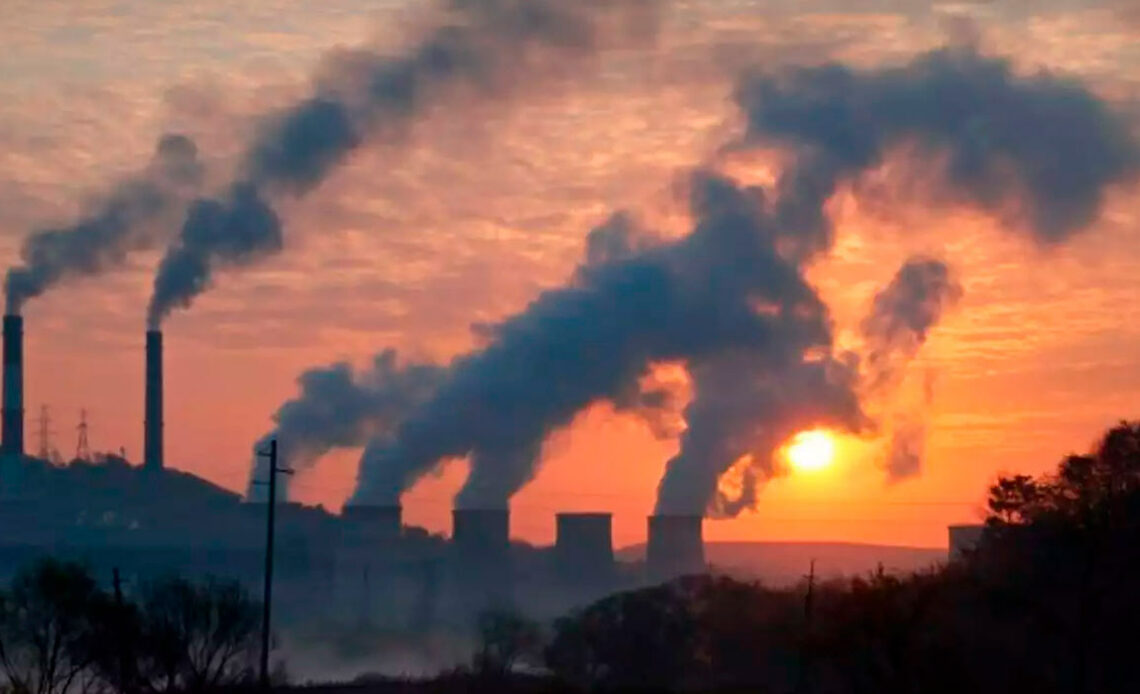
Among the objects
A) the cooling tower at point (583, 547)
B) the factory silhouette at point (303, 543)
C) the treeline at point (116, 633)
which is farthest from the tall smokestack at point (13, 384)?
the treeline at point (116, 633)

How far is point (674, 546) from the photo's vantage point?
7769 cm

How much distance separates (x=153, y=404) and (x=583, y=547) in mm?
21918

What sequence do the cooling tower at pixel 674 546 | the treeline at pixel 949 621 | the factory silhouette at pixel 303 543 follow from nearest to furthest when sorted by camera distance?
the treeline at pixel 949 621, the cooling tower at pixel 674 546, the factory silhouette at pixel 303 543

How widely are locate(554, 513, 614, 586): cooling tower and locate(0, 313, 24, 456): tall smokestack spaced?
26039 mm

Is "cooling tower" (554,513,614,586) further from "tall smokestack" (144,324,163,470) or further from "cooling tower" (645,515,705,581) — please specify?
"tall smokestack" (144,324,163,470)

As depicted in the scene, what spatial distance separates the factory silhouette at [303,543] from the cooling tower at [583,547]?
0.22 feet

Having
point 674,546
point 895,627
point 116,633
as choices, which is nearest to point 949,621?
point 895,627

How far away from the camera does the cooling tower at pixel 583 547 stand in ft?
282

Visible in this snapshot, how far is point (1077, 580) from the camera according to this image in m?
28.0

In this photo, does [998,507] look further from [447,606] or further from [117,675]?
[447,606]

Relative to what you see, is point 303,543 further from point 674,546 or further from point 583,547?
point 674,546

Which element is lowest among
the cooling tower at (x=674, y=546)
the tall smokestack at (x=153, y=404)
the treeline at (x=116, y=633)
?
the treeline at (x=116, y=633)

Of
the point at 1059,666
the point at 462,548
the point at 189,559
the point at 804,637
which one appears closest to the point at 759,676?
the point at 1059,666

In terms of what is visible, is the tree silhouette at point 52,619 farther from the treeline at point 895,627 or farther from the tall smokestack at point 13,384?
the tall smokestack at point 13,384
